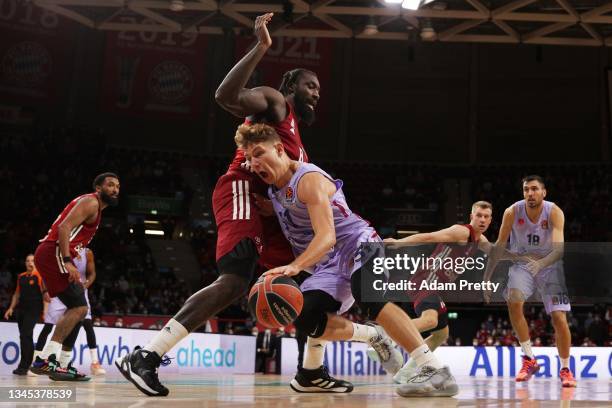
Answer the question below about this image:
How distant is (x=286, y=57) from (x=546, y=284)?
62.1 ft

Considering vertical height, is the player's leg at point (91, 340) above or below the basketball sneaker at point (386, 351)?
below

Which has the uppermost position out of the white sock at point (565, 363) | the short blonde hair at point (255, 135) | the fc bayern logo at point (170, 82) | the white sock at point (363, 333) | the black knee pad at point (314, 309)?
the fc bayern logo at point (170, 82)

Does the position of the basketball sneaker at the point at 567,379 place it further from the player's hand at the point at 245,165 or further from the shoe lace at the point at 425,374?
the player's hand at the point at 245,165

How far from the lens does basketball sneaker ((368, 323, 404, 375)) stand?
5781 millimetres

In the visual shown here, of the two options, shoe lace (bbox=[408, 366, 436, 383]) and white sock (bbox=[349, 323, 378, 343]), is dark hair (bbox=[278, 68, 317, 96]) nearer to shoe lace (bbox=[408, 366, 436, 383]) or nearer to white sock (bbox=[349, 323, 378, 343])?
white sock (bbox=[349, 323, 378, 343])

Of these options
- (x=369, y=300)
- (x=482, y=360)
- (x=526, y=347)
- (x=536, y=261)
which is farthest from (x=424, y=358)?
(x=482, y=360)

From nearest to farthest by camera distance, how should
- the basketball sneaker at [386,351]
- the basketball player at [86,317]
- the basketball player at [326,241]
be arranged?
the basketball player at [326,241] < the basketball sneaker at [386,351] < the basketball player at [86,317]

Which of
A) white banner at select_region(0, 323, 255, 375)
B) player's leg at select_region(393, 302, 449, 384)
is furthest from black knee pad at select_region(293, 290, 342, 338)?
white banner at select_region(0, 323, 255, 375)

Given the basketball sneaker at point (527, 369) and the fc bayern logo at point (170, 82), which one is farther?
the fc bayern logo at point (170, 82)


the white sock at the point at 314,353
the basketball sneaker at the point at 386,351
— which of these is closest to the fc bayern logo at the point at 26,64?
the basketball sneaker at the point at 386,351

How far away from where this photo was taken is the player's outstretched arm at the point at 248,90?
15.1 feet

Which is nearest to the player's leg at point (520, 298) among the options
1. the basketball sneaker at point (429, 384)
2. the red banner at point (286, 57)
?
the basketball sneaker at point (429, 384)

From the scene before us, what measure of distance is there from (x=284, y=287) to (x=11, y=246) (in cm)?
1837

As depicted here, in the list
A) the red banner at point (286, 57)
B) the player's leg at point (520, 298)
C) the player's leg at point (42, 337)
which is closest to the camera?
the player's leg at point (520, 298)
